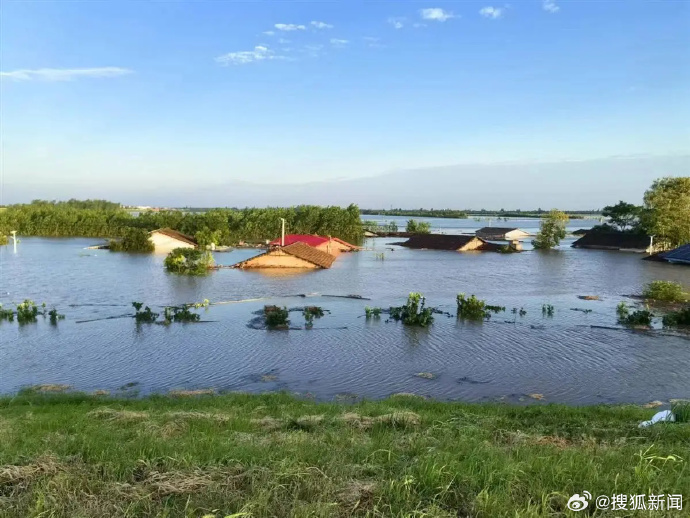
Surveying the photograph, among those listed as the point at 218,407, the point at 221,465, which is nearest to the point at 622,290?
the point at 218,407

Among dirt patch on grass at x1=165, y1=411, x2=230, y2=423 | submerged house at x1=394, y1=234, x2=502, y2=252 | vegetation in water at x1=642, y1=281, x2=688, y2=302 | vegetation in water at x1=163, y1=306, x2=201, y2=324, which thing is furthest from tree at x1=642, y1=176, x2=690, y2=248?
dirt patch on grass at x1=165, y1=411, x2=230, y2=423

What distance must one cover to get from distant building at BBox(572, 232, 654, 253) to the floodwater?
23.1m

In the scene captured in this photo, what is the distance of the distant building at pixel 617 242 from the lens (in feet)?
139

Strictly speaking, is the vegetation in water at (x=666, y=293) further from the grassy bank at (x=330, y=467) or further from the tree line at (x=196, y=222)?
the tree line at (x=196, y=222)

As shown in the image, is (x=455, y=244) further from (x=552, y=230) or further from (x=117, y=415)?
(x=117, y=415)

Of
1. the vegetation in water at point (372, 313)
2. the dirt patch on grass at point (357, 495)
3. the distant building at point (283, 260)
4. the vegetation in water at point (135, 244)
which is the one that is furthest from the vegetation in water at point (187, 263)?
the dirt patch on grass at point (357, 495)

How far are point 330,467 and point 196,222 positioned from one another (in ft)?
167

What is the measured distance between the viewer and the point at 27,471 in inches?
141

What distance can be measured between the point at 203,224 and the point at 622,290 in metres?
39.6

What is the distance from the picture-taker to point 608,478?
3457 millimetres

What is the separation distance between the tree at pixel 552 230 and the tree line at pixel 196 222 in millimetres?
19189

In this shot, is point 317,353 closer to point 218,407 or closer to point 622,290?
point 218,407

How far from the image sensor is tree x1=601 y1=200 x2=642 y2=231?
49.0 metres

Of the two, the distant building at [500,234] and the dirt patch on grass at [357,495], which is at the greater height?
the distant building at [500,234]
